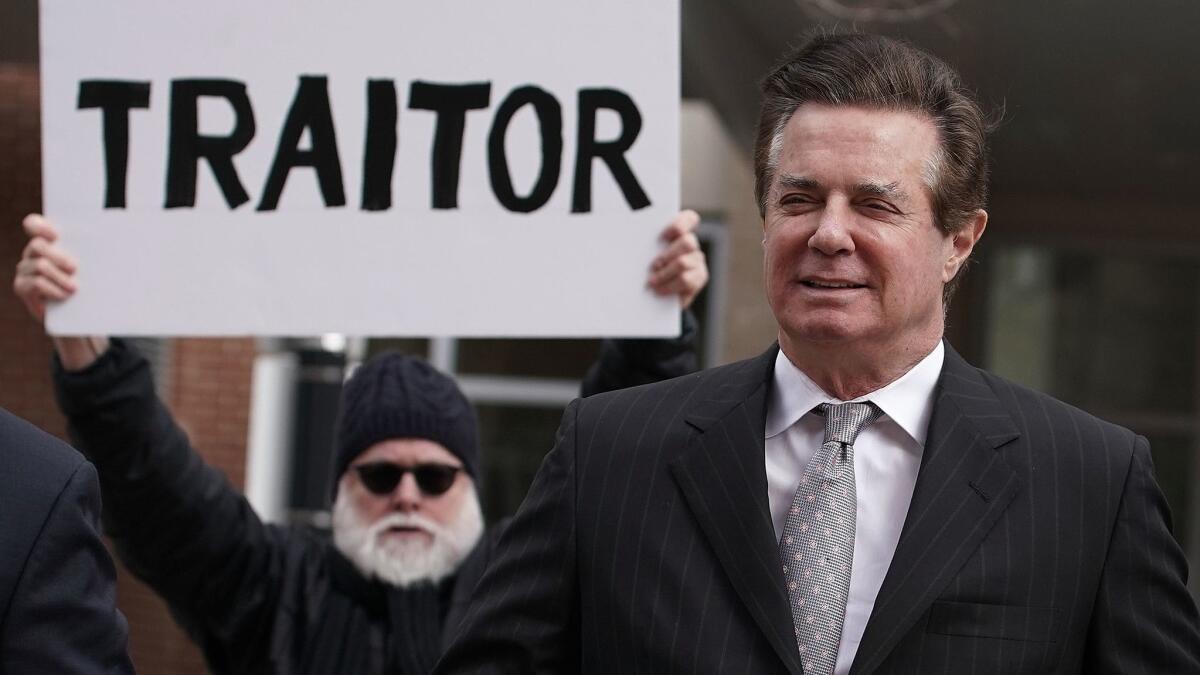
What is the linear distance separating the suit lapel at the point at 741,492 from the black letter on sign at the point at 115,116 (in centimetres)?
136

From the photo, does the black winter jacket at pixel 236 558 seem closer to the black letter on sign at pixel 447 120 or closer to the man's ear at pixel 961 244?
the black letter on sign at pixel 447 120

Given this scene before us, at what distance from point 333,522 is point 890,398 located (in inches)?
76.4

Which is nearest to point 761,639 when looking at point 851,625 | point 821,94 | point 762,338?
point 851,625

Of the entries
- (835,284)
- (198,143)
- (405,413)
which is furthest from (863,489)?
(405,413)

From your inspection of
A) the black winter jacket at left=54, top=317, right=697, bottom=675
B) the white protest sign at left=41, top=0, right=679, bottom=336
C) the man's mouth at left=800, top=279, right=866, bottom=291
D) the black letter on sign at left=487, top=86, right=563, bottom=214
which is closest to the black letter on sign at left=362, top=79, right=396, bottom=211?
the white protest sign at left=41, top=0, right=679, bottom=336

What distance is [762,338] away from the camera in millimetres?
8375

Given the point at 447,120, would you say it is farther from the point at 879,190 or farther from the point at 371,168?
the point at 879,190

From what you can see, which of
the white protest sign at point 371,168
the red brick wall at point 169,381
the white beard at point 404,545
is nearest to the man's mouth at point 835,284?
the white protest sign at point 371,168

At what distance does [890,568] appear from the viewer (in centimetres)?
223

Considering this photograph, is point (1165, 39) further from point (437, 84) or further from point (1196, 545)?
point (1196, 545)

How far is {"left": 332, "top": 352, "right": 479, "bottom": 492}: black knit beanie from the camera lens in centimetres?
396

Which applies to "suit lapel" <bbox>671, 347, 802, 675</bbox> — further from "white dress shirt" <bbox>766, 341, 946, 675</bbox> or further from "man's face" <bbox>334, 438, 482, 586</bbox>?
"man's face" <bbox>334, 438, 482, 586</bbox>

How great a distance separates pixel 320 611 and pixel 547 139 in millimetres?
1237

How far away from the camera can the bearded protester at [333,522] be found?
11.8 ft
